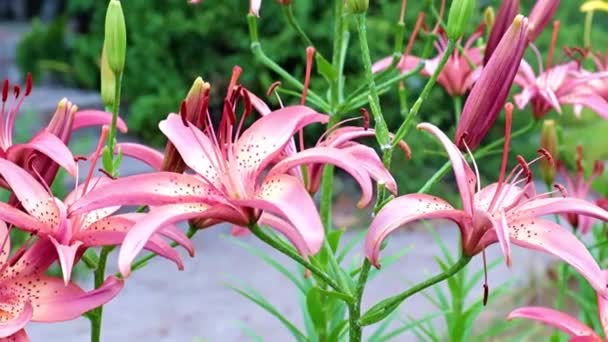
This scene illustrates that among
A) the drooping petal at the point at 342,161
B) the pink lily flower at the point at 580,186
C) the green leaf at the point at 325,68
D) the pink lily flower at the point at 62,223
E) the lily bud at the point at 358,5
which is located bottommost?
the pink lily flower at the point at 580,186

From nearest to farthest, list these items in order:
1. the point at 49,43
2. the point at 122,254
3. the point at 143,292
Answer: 1. the point at 122,254
2. the point at 143,292
3. the point at 49,43

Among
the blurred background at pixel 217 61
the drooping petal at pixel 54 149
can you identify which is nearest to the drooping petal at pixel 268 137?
the drooping petal at pixel 54 149

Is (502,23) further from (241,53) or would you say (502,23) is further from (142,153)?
(241,53)

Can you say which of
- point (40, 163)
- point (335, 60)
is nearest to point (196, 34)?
point (335, 60)

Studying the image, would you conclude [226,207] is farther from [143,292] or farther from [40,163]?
[143,292]

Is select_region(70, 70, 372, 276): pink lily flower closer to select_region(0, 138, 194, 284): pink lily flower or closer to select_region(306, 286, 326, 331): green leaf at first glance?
select_region(0, 138, 194, 284): pink lily flower

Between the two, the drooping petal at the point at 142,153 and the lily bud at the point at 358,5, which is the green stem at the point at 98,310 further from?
the lily bud at the point at 358,5

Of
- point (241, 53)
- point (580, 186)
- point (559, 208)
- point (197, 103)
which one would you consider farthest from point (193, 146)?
point (241, 53)
